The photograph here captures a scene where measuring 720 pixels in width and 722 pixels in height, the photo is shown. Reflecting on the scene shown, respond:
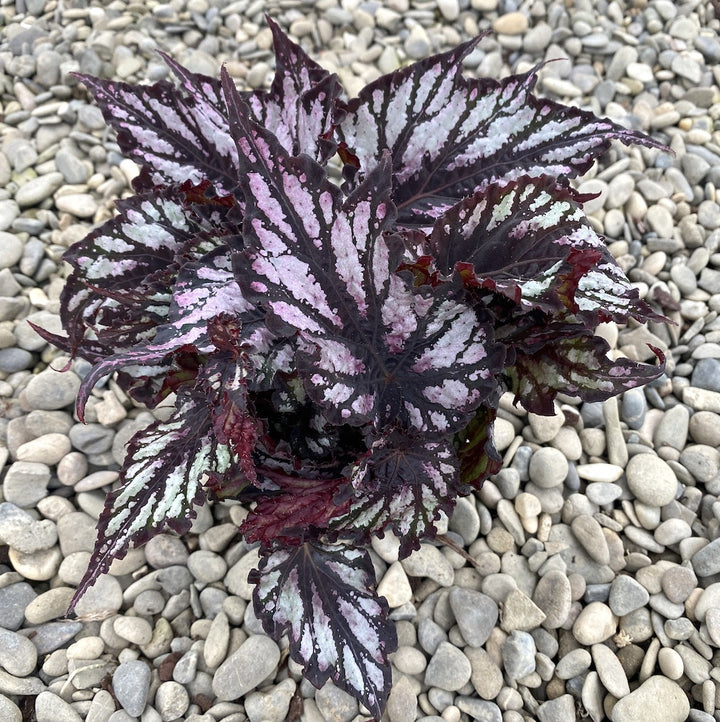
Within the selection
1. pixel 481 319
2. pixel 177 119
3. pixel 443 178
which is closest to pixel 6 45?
pixel 177 119

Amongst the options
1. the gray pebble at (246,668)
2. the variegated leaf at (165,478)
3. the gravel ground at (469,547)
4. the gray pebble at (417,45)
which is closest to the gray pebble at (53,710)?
the gravel ground at (469,547)

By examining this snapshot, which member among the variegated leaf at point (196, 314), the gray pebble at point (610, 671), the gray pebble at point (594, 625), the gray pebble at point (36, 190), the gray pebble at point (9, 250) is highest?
the variegated leaf at point (196, 314)

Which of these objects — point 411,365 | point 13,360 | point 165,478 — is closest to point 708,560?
point 411,365

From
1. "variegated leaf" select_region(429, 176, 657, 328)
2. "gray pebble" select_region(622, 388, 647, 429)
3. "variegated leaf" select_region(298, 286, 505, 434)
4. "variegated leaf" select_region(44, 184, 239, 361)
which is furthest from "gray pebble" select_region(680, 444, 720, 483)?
"variegated leaf" select_region(44, 184, 239, 361)

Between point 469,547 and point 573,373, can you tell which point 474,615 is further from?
point 573,373

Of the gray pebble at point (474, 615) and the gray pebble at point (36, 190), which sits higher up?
the gray pebble at point (36, 190)

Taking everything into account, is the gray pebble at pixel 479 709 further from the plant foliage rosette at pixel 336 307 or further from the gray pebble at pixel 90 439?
the gray pebble at pixel 90 439

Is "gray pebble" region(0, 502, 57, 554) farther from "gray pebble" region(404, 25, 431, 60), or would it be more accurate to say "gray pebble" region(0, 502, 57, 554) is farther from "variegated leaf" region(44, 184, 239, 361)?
"gray pebble" region(404, 25, 431, 60)
